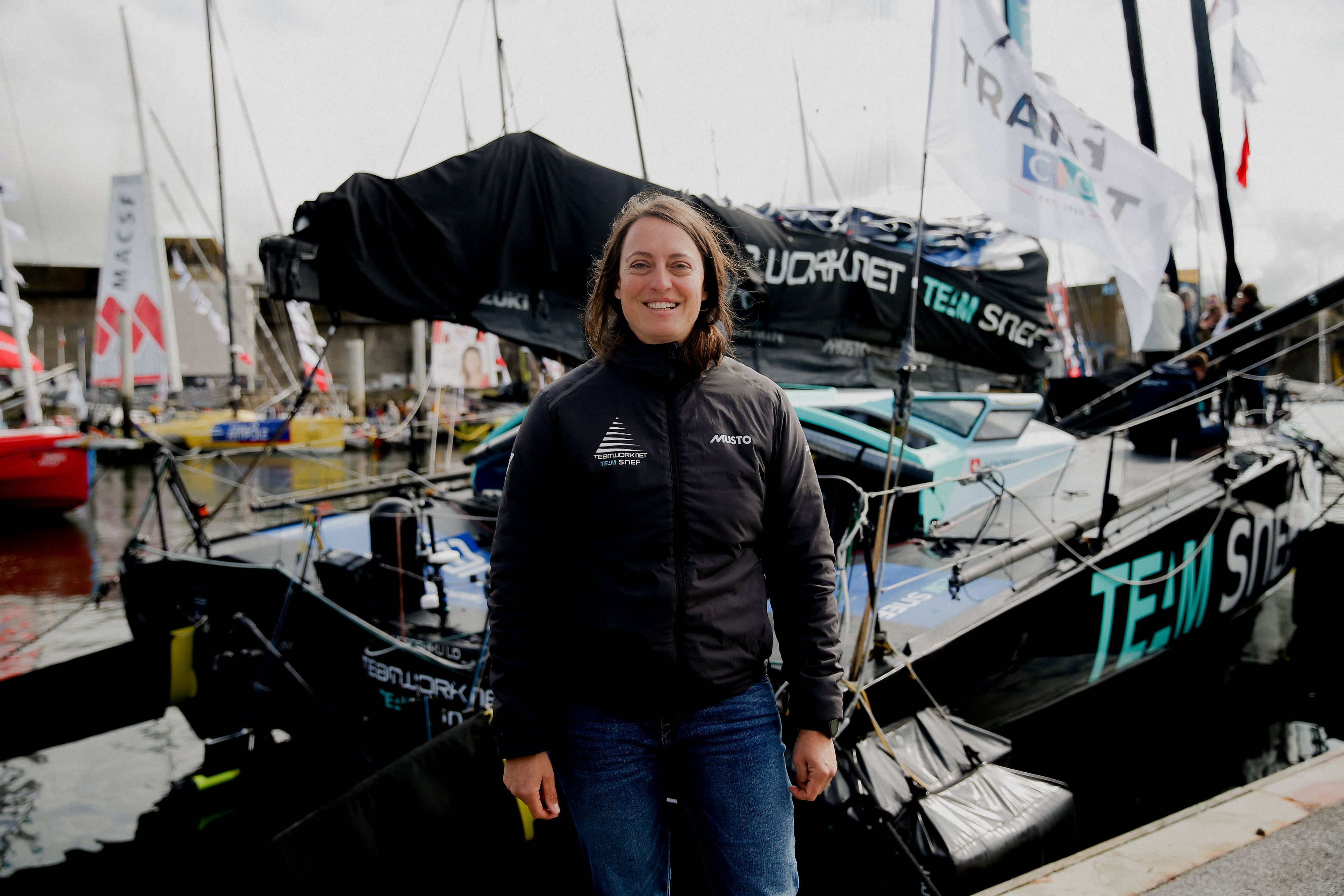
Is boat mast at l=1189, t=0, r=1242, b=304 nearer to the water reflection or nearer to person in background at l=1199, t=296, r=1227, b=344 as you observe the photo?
person in background at l=1199, t=296, r=1227, b=344

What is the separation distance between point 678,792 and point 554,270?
10.1 feet

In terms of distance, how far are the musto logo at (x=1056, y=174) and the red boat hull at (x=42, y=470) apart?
16804mm

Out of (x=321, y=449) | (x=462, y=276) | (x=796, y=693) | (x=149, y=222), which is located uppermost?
(x=149, y=222)

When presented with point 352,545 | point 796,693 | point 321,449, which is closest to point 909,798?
A: point 796,693

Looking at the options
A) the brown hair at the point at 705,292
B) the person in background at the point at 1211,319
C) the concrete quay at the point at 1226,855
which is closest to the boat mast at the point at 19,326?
the brown hair at the point at 705,292

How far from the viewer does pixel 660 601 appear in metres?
1.34

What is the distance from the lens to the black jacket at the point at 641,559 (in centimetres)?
134

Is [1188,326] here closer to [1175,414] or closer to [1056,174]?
[1175,414]

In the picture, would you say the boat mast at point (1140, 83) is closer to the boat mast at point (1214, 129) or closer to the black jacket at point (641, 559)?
the boat mast at point (1214, 129)

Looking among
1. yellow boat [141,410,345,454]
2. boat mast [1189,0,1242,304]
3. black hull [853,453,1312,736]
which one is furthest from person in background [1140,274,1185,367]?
yellow boat [141,410,345,454]

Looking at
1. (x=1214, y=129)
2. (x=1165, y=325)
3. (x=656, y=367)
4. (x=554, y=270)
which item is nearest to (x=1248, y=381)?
(x=1165, y=325)

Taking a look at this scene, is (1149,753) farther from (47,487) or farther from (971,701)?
(47,487)

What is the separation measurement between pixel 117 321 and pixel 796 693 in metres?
25.2

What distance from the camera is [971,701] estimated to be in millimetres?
3377
